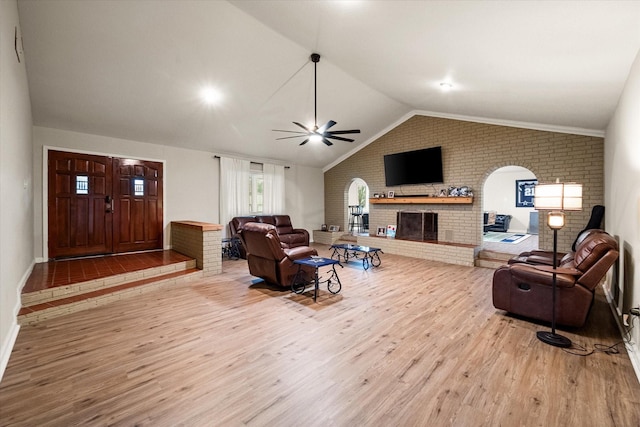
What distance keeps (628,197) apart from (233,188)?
7085mm

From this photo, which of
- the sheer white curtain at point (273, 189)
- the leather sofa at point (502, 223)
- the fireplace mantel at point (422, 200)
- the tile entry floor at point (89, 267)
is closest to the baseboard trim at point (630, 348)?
the fireplace mantel at point (422, 200)

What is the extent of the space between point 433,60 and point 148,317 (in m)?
4.61

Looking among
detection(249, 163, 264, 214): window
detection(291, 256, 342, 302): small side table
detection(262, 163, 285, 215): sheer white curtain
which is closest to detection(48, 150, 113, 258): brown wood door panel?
detection(249, 163, 264, 214): window

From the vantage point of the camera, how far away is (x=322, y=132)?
4625 mm

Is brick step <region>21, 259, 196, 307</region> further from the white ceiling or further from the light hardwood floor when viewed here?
the white ceiling

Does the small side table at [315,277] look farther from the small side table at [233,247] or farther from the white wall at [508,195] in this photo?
the white wall at [508,195]

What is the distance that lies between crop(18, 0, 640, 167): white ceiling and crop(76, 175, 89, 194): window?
90 centimetres

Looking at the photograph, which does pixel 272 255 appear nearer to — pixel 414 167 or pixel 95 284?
pixel 95 284

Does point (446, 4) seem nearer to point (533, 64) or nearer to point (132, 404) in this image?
point (533, 64)

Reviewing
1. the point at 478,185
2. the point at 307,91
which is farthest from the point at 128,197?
the point at 478,185

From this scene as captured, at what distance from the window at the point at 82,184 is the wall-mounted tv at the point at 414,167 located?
6.84 meters

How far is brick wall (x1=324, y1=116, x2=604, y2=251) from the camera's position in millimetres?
5121

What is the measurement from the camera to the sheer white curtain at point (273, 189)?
26.7 feet

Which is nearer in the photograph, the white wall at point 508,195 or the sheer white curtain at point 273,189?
the sheer white curtain at point 273,189
